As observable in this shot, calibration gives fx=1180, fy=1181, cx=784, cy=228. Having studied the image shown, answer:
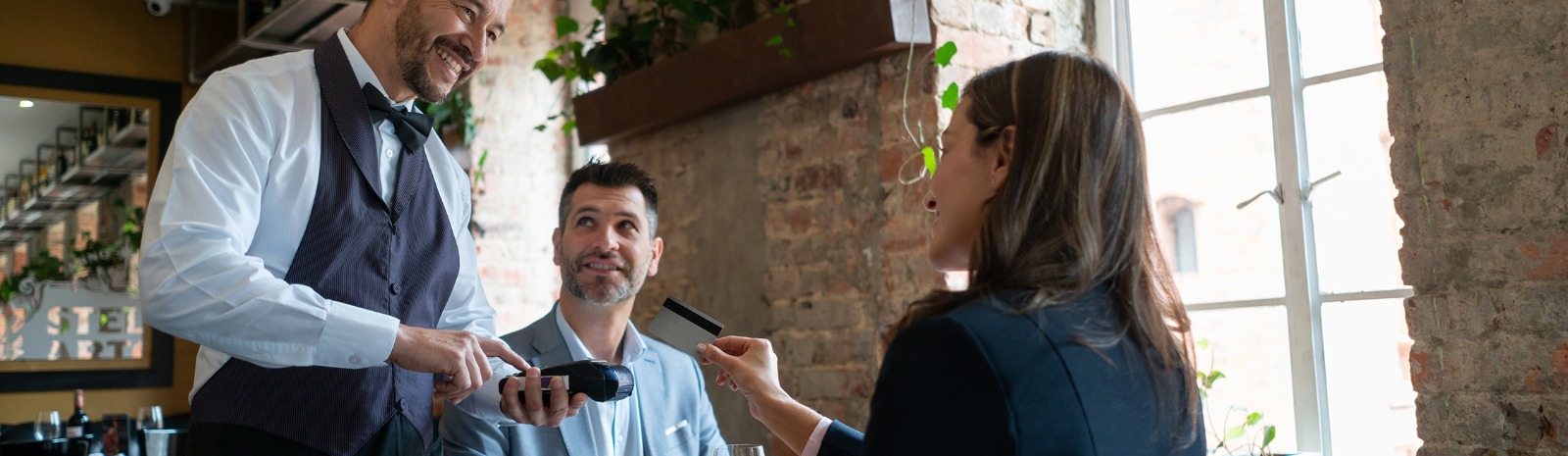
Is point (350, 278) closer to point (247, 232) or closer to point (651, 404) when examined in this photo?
point (247, 232)

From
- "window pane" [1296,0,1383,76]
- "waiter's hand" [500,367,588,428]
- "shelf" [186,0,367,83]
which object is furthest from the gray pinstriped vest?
"shelf" [186,0,367,83]

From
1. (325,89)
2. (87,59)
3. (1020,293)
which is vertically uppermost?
(87,59)

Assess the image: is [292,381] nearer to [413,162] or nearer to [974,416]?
[413,162]

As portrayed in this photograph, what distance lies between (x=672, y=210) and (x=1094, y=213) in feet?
8.00

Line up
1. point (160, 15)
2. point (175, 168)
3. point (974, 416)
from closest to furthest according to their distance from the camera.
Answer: point (974, 416)
point (175, 168)
point (160, 15)

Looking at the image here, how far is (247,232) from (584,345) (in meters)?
1.07

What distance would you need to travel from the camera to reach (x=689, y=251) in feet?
11.3

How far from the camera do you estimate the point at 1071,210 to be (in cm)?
116

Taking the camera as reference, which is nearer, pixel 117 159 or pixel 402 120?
pixel 402 120

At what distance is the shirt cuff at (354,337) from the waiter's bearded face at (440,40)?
467 mm

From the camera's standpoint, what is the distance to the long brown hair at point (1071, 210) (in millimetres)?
1129

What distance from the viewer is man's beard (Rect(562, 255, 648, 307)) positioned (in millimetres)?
2502

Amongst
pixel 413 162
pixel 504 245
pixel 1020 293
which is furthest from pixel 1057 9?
pixel 504 245

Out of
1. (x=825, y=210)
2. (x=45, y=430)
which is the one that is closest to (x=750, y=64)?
(x=825, y=210)
